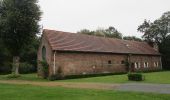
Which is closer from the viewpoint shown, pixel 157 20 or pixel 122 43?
pixel 122 43

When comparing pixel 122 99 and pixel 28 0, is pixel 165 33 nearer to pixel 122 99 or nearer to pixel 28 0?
pixel 28 0

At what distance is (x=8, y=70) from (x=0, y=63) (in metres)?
2.40

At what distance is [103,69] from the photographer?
146ft

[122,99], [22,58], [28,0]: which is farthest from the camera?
[22,58]

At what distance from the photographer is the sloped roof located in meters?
38.6

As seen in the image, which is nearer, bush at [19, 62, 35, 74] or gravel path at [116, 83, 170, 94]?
gravel path at [116, 83, 170, 94]

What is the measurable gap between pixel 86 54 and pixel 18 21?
40.0ft

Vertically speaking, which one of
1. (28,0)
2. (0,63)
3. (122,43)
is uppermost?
(28,0)

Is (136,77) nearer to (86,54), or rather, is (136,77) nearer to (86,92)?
(86,92)

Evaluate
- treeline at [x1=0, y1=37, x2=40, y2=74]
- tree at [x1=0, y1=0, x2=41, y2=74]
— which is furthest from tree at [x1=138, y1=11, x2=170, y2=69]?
tree at [x1=0, y1=0, x2=41, y2=74]

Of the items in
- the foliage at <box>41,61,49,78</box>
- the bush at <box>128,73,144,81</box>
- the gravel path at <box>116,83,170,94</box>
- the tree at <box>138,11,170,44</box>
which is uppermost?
the tree at <box>138,11,170,44</box>

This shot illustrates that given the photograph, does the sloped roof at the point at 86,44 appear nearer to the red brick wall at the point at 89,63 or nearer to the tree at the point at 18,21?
the red brick wall at the point at 89,63

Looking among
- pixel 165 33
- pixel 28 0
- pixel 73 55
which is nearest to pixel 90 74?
pixel 73 55

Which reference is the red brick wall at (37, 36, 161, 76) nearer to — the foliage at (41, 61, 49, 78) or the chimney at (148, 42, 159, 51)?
the foliage at (41, 61, 49, 78)
